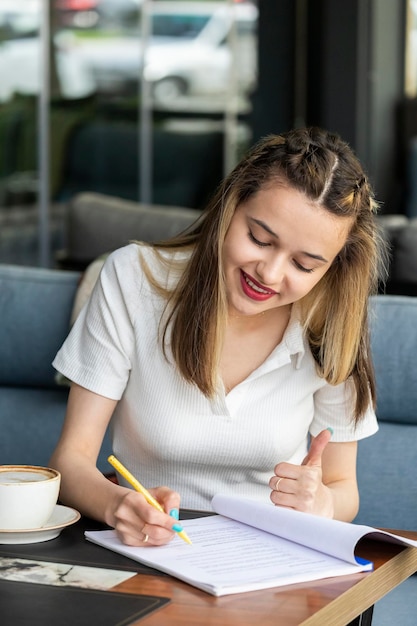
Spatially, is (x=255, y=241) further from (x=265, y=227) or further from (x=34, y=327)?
(x=34, y=327)

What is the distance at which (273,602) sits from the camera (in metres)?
1.20

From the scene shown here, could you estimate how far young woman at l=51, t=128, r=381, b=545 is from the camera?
5.46 feet

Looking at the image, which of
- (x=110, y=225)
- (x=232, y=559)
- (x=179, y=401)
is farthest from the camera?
(x=110, y=225)

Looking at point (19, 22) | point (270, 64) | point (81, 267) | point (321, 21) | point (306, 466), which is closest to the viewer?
point (306, 466)

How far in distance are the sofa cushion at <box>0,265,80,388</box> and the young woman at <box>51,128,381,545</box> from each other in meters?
0.62

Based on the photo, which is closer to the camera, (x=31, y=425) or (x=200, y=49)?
(x=31, y=425)

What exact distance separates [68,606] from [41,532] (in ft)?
0.73

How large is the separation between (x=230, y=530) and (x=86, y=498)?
22 centimetres

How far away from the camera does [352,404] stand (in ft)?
5.98

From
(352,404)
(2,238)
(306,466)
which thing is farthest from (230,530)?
(2,238)

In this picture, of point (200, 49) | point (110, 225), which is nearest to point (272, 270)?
point (110, 225)

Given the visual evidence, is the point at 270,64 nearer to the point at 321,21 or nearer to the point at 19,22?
the point at 321,21

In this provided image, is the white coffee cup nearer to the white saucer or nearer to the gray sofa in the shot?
the white saucer

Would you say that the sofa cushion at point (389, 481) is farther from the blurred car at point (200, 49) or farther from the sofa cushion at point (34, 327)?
the blurred car at point (200, 49)
